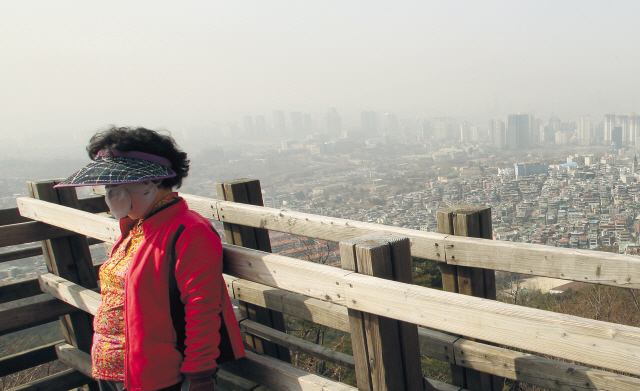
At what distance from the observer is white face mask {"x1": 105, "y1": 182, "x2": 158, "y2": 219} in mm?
1796

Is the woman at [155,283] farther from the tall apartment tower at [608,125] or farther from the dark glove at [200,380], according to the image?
the tall apartment tower at [608,125]

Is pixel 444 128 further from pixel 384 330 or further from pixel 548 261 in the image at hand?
pixel 384 330

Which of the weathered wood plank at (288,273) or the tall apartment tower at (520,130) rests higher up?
the weathered wood plank at (288,273)

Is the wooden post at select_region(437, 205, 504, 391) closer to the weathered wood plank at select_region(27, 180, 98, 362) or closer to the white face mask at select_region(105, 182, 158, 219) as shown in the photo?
the white face mask at select_region(105, 182, 158, 219)

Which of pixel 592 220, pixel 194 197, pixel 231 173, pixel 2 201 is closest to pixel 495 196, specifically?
pixel 592 220

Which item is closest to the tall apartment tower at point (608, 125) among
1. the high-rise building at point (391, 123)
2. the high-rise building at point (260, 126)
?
the high-rise building at point (391, 123)

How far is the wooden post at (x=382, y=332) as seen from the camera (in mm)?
1511

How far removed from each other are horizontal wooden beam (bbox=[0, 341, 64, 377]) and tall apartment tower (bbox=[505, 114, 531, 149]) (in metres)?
108

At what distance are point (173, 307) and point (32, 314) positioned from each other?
2.12m

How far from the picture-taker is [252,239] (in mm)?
3207

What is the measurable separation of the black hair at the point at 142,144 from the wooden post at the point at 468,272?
135 centimetres

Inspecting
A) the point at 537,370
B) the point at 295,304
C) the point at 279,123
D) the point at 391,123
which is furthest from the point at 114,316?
the point at 391,123

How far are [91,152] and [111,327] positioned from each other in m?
0.73

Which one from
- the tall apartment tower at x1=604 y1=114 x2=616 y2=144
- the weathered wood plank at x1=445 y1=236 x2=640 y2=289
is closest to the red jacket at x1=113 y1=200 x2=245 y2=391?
the weathered wood plank at x1=445 y1=236 x2=640 y2=289
